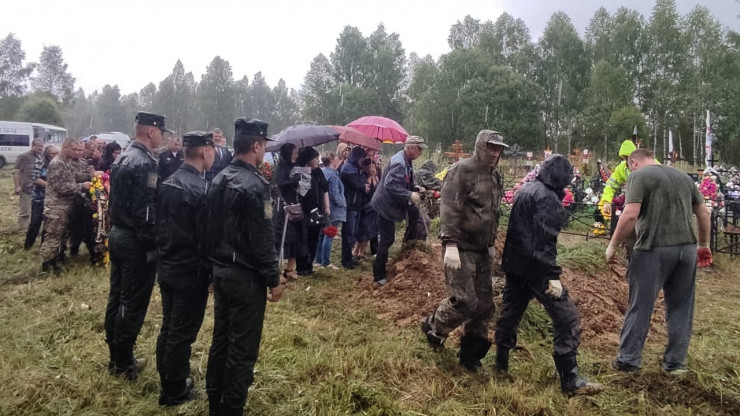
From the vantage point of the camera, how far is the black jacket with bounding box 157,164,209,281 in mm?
2965

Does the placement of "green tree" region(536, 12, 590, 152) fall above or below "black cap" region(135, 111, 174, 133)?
above

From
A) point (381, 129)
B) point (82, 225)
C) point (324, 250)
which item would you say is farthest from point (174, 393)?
point (381, 129)

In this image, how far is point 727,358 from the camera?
13.1ft

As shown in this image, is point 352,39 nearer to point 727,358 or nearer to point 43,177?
point 43,177

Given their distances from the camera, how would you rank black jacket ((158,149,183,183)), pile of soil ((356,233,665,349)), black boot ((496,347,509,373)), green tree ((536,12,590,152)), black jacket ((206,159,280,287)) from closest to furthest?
black jacket ((206,159,280,287)), black boot ((496,347,509,373)), pile of soil ((356,233,665,349)), black jacket ((158,149,183,183)), green tree ((536,12,590,152))

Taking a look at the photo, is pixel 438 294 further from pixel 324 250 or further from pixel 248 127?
pixel 248 127

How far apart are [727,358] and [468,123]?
36688 millimetres

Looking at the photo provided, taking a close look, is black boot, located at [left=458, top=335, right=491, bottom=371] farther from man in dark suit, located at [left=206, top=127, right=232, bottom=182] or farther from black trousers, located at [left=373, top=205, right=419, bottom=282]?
man in dark suit, located at [left=206, top=127, right=232, bottom=182]

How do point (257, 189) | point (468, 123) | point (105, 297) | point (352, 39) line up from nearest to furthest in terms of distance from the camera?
point (257, 189) < point (105, 297) < point (468, 123) < point (352, 39)

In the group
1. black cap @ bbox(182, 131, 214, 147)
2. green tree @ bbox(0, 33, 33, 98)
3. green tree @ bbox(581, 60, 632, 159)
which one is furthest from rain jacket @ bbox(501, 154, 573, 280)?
green tree @ bbox(0, 33, 33, 98)

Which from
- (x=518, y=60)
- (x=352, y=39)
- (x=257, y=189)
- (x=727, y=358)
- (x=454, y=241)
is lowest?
(x=727, y=358)

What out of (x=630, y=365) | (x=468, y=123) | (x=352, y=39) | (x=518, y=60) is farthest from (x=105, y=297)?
(x=352, y=39)

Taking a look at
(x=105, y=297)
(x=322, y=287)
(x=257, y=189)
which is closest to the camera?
(x=257, y=189)

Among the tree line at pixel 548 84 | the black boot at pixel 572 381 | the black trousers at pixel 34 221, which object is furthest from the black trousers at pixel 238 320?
the tree line at pixel 548 84
